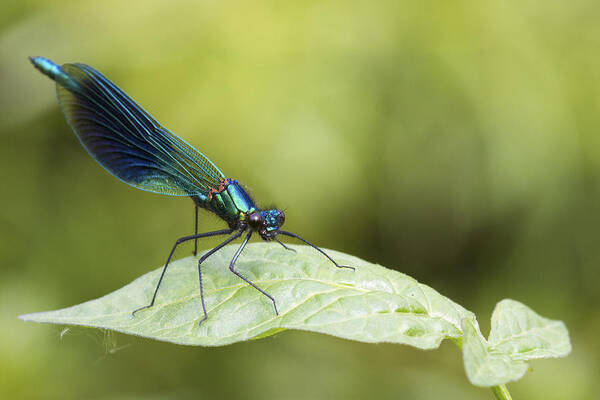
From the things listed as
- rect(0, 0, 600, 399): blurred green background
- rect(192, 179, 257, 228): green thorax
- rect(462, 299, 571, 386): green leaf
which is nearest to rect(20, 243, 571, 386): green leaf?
rect(462, 299, 571, 386): green leaf

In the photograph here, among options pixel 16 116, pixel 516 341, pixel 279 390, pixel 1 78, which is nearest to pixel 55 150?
pixel 16 116

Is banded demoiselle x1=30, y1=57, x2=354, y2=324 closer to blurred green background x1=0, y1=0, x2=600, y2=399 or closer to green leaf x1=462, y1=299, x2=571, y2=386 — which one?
green leaf x1=462, y1=299, x2=571, y2=386

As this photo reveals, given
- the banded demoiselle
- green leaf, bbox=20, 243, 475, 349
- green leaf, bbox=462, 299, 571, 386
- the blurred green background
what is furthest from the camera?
the blurred green background

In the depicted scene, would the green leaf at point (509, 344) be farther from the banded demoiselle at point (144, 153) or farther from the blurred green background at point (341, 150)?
the blurred green background at point (341, 150)

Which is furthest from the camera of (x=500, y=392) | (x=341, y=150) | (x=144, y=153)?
(x=341, y=150)

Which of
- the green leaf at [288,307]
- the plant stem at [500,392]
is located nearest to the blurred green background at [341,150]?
the green leaf at [288,307]

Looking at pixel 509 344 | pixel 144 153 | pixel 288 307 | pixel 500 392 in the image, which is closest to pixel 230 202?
pixel 144 153

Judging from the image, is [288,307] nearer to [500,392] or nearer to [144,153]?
[500,392]
